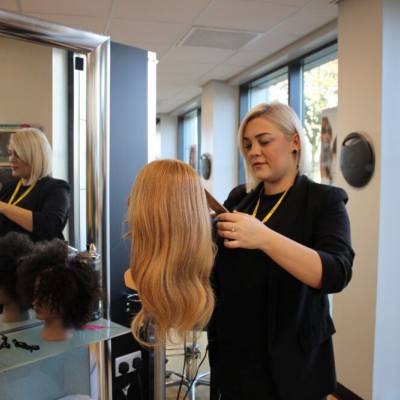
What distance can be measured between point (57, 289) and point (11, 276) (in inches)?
5.9

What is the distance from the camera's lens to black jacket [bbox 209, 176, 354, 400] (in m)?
1.05

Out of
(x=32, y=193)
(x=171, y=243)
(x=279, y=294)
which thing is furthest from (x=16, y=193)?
(x=279, y=294)

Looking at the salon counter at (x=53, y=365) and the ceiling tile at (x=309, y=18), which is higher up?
the ceiling tile at (x=309, y=18)

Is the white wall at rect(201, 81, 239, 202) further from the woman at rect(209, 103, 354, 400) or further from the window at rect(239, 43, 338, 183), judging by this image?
the woman at rect(209, 103, 354, 400)

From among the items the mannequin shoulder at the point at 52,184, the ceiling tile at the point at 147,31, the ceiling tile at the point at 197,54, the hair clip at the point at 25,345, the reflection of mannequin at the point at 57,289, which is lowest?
the hair clip at the point at 25,345

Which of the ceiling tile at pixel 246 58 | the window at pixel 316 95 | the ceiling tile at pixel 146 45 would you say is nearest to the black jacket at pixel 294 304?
the window at pixel 316 95

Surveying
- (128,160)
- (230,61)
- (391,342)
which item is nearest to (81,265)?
(128,160)

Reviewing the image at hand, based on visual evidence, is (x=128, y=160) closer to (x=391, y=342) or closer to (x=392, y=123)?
(x=392, y=123)

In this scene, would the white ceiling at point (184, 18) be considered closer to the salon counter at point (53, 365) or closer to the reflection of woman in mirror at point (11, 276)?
the reflection of woman in mirror at point (11, 276)

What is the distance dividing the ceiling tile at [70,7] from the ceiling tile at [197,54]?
1025mm

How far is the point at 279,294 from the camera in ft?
3.55

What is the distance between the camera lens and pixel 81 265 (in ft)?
3.89

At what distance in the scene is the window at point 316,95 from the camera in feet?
10.6

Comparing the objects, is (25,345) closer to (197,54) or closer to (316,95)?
(316,95)
